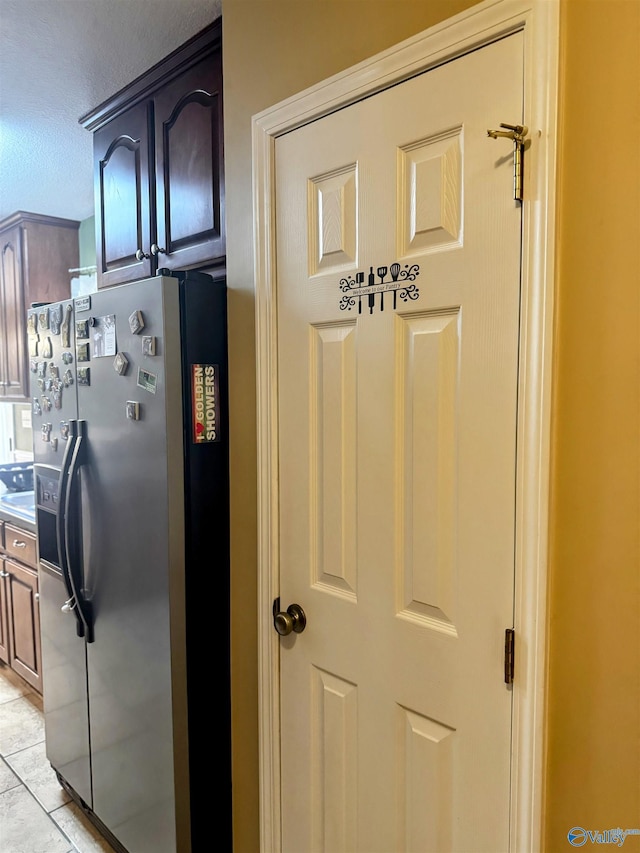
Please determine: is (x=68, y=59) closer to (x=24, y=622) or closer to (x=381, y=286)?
(x=381, y=286)

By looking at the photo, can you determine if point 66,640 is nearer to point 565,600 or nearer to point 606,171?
point 565,600

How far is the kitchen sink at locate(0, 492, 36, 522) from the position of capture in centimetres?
271

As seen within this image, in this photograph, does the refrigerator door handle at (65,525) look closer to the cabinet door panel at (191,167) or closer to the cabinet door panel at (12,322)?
the cabinet door panel at (191,167)

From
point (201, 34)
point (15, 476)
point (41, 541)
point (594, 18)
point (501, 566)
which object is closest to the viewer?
point (594, 18)

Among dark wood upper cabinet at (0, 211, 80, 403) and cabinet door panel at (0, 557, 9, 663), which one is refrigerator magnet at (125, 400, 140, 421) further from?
dark wood upper cabinet at (0, 211, 80, 403)

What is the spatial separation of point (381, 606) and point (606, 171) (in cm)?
87

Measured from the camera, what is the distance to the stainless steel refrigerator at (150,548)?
145cm

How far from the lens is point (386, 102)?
3.59 ft

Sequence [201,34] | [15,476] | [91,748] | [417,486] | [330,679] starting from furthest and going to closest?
[15,476] → [91,748] → [201,34] → [330,679] → [417,486]

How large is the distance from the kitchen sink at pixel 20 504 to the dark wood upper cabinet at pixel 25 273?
0.55 m

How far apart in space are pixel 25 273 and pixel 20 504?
4.29ft

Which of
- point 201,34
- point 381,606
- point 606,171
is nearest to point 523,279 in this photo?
point 606,171

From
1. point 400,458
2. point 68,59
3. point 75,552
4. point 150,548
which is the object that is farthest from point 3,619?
point 400,458

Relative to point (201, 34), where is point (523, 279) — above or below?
below
